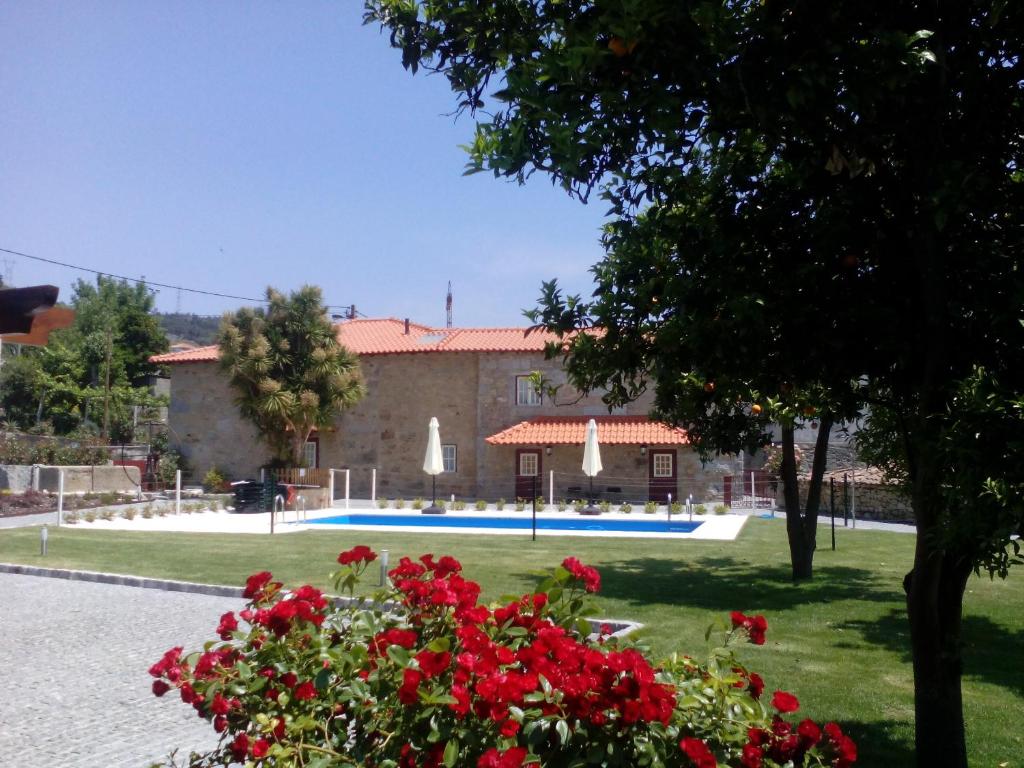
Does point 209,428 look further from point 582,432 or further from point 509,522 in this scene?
point 509,522

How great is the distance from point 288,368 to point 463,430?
6.60m

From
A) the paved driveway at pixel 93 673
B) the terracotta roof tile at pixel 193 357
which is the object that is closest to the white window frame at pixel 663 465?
the terracotta roof tile at pixel 193 357

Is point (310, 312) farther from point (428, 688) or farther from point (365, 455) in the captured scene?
point (428, 688)

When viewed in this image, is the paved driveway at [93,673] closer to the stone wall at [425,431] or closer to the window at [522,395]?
the stone wall at [425,431]

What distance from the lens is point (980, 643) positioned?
873cm

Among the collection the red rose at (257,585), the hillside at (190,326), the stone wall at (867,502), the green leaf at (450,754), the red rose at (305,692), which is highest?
the hillside at (190,326)

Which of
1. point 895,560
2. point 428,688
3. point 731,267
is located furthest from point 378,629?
point 895,560

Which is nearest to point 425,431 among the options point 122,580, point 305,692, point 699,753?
point 122,580

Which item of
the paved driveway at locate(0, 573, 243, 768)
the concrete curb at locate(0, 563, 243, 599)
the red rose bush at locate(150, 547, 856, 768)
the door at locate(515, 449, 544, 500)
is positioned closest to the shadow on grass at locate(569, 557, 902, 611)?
the concrete curb at locate(0, 563, 243, 599)

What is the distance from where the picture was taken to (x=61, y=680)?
7.52m

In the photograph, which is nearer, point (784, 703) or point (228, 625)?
point (784, 703)

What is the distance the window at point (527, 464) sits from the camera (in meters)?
31.0

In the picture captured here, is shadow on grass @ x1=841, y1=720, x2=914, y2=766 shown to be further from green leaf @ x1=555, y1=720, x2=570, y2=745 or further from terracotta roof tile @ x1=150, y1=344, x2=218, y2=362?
terracotta roof tile @ x1=150, y1=344, x2=218, y2=362

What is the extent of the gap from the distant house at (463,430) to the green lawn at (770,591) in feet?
27.1
